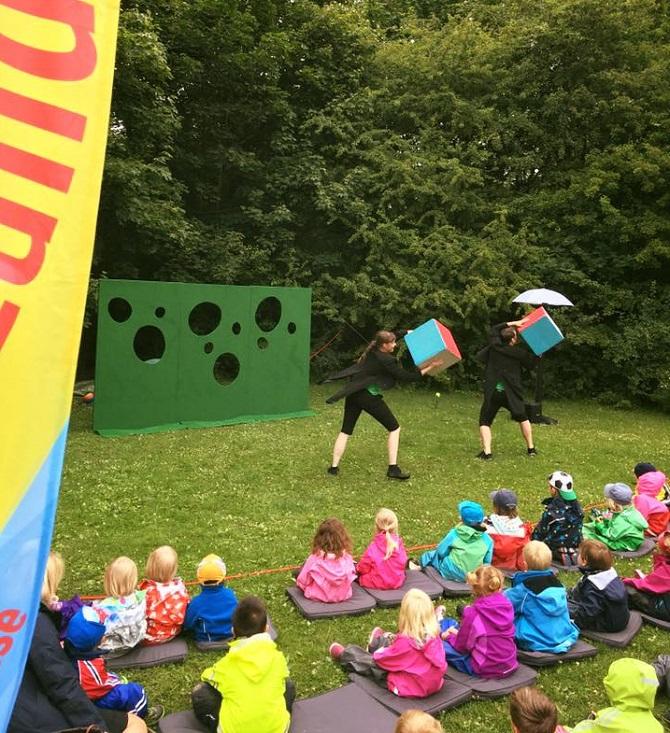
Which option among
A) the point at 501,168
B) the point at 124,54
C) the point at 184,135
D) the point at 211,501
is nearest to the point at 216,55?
the point at 184,135

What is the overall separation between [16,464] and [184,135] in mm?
19853

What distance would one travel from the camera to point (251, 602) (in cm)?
392

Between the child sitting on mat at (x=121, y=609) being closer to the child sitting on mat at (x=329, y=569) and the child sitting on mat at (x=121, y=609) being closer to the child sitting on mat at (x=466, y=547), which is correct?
the child sitting on mat at (x=329, y=569)

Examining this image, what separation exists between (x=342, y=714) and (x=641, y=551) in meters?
4.37

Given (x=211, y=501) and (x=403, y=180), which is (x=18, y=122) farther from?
(x=403, y=180)

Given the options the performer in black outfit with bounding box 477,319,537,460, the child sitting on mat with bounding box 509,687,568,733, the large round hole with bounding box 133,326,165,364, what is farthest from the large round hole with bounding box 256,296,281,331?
the child sitting on mat with bounding box 509,687,568,733

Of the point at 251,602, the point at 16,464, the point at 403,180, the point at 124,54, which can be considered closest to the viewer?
the point at 16,464

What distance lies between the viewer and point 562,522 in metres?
6.53

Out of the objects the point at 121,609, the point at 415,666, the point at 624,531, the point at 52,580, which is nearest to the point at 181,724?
the point at 121,609

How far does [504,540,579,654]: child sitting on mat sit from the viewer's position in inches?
192

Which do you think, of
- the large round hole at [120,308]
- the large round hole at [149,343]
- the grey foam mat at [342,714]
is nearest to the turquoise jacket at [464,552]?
the grey foam mat at [342,714]

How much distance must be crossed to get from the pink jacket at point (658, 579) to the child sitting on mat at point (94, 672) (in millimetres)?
4181

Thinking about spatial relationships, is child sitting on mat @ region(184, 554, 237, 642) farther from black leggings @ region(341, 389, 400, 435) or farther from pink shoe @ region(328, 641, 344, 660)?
black leggings @ region(341, 389, 400, 435)

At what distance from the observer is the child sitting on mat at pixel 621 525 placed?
277 inches
